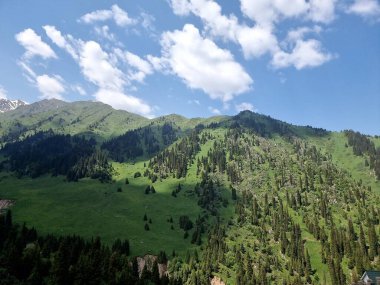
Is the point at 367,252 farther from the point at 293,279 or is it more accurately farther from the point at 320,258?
the point at 293,279

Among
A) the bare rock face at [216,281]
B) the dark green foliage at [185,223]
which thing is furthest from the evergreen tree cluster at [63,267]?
the dark green foliage at [185,223]

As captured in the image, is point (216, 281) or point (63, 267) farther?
point (216, 281)

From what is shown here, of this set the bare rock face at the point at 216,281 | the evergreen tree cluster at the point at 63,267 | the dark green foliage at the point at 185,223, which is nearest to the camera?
the evergreen tree cluster at the point at 63,267

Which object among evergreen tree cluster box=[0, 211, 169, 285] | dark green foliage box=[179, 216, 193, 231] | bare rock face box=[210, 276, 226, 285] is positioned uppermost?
dark green foliage box=[179, 216, 193, 231]

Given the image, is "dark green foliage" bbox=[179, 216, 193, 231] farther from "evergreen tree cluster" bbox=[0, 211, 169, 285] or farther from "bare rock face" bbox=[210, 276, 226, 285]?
"evergreen tree cluster" bbox=[0, 211, 169, 285]

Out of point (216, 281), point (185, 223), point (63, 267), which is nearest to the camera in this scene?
point (63, 267)

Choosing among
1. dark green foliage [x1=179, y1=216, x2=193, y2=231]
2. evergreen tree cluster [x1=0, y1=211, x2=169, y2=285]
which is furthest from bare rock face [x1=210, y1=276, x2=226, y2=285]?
dark green foliage [x1=179, y1=216, x2=193, y2=231]

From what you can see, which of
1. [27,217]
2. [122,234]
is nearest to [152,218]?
[122,234]

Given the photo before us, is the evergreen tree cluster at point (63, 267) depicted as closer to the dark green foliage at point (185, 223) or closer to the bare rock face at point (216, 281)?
the bare rock face at point (216, 281)

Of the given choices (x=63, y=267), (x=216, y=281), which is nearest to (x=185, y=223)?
(x=216, y=281)

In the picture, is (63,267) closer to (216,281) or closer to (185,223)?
(216,281)

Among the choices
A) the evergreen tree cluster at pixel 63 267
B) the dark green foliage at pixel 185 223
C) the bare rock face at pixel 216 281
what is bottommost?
the bare rock face at pixel 216 281

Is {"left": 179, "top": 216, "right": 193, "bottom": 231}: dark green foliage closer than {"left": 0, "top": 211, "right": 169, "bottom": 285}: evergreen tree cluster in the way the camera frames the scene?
No

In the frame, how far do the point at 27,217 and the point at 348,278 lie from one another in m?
158
